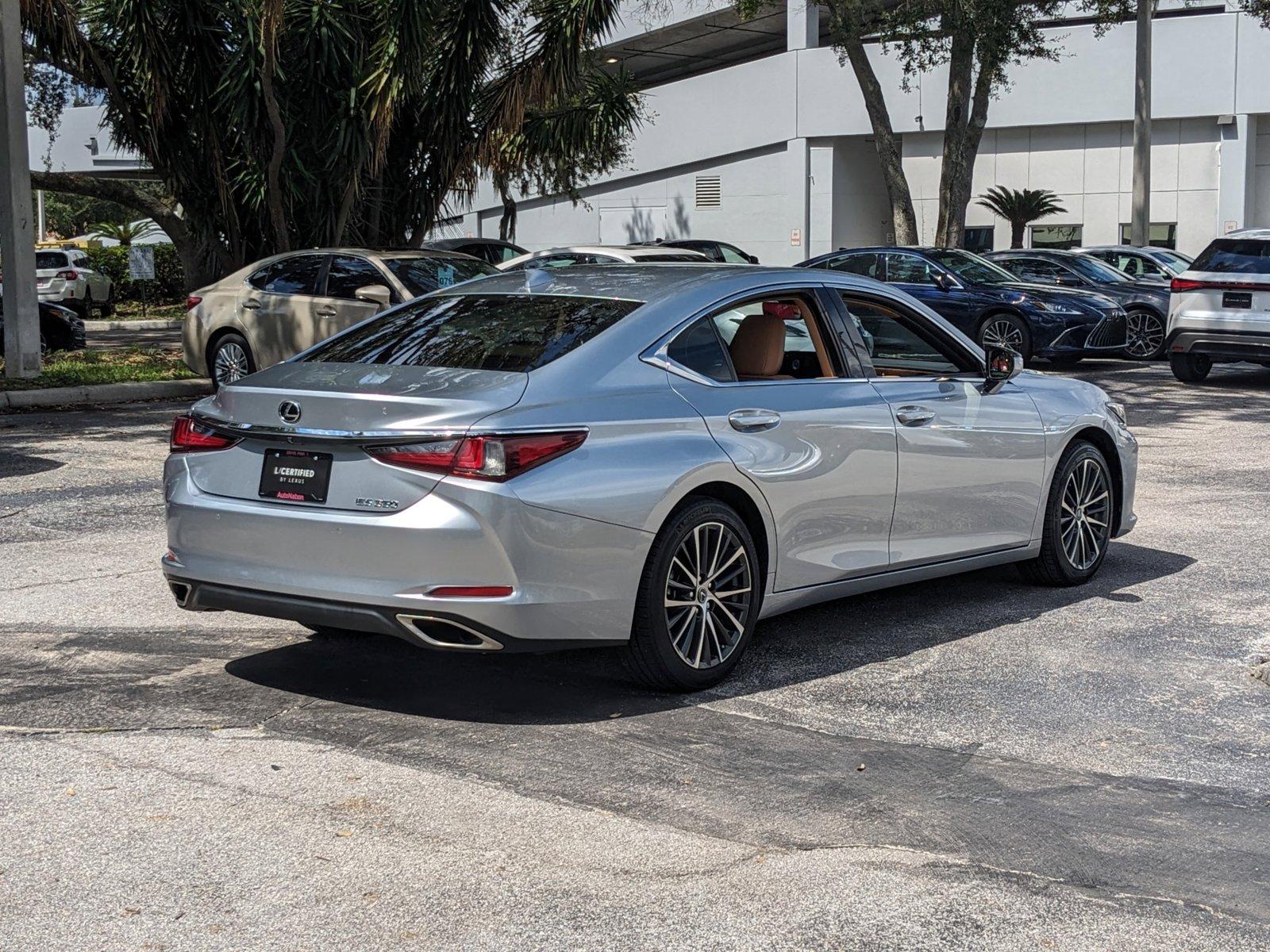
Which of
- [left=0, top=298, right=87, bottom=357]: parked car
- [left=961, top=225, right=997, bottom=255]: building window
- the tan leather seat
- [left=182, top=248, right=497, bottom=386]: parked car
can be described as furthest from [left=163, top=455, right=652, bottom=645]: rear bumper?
[left=961, top=225, right=997, bottom=255]: building window

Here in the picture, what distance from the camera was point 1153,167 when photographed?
41.5 m

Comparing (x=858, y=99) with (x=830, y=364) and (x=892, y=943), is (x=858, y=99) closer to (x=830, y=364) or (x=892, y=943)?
(x=830, y=364)

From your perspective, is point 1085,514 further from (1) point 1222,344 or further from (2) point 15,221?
(2) point 15,221

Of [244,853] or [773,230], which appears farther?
[773,230]

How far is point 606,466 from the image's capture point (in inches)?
221

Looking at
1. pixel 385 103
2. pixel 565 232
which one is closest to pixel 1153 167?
pixel 565 232

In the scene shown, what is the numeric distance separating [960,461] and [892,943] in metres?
3.57

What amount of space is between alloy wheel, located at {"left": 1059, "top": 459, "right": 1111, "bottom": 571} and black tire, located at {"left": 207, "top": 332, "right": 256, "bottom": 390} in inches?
416

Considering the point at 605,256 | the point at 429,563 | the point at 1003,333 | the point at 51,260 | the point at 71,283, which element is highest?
the point at 51,260

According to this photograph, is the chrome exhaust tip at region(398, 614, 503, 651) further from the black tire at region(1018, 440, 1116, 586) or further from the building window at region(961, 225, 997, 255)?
the building window at region(961, 225, 997, 255)

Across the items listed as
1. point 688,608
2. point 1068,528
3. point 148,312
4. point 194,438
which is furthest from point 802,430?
point 148,312

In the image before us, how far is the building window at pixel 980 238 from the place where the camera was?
44781mm

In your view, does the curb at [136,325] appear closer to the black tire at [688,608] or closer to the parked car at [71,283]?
the parked car at [71,283]

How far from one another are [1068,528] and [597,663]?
8.93 ft
